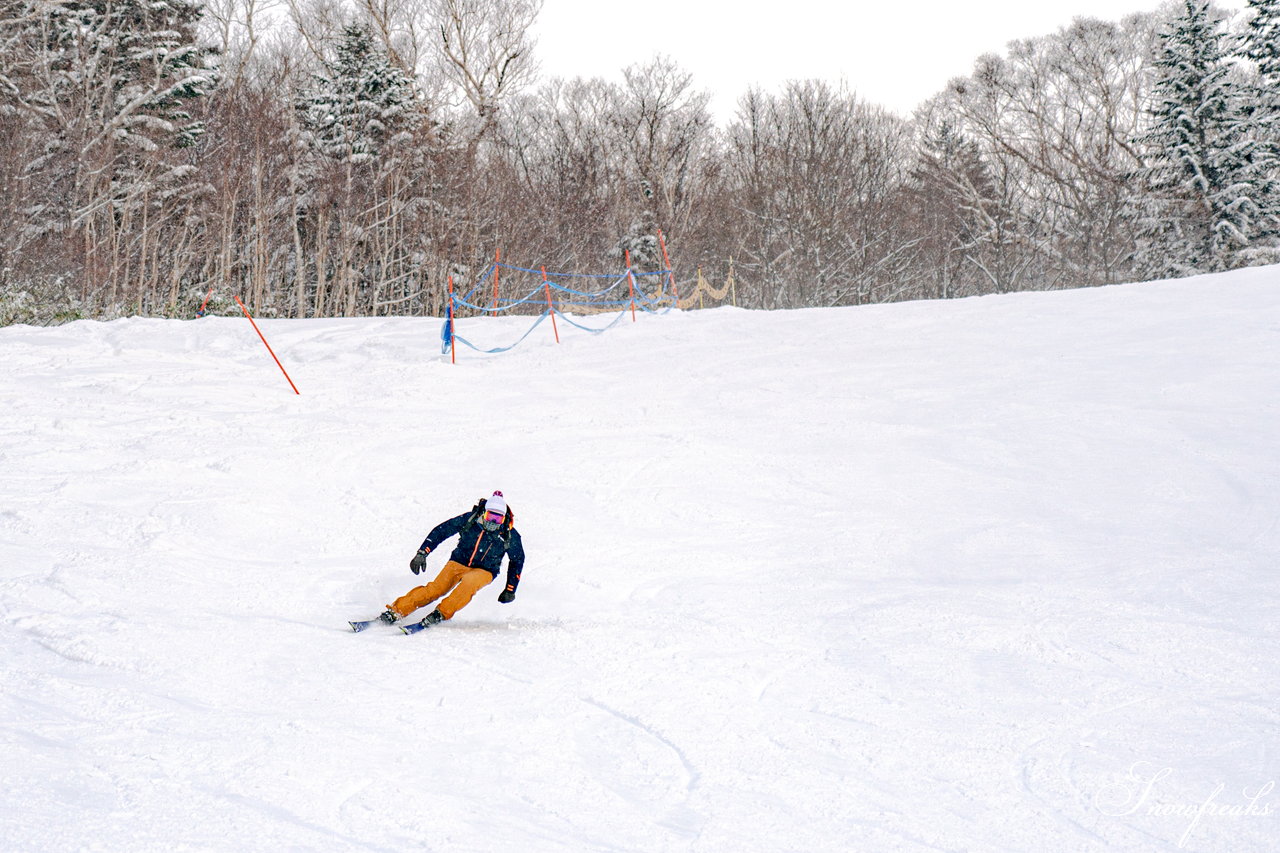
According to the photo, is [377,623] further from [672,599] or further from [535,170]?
[535,170]

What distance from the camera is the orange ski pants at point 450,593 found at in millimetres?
7121

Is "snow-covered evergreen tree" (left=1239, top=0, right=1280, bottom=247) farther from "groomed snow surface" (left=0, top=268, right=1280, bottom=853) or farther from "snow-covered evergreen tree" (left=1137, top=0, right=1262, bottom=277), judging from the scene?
"groomed snow surface" (left=0, top=268, right=1280, bottom=853)

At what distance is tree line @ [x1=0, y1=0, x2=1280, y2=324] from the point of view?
26469 millimetres

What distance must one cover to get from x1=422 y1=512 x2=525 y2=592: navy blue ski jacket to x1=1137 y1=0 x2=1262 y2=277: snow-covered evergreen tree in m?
27.7

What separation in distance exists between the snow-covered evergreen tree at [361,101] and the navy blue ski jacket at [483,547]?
2759cm

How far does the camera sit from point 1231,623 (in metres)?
6.66

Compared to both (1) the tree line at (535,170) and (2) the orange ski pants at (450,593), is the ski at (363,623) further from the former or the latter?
(1) the tree line at (535,170)

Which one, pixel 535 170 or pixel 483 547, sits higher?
pixel 535 170

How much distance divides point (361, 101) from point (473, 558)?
29.3m

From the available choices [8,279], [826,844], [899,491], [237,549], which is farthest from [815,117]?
[826,844]

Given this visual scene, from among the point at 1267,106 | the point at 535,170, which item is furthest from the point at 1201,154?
the point at 535,170

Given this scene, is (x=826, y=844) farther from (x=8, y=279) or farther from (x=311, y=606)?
(x=8, y=279)

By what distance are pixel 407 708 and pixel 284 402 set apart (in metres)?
8.78

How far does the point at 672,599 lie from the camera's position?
759cm
